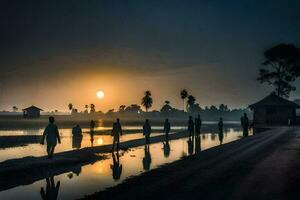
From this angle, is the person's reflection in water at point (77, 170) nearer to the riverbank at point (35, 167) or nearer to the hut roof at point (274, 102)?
the riverbank at point (35, 167)

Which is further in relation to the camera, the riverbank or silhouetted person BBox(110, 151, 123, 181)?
silhouetted person BBox(110, 151, 123, 181)

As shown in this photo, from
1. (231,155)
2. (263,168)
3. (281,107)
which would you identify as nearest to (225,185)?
(263,168)

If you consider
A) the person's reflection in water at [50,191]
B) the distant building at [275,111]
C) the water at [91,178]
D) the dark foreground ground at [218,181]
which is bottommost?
the person's reflection in water at [50,191]

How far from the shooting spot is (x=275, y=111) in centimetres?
6706

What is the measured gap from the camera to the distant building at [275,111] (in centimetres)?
6612

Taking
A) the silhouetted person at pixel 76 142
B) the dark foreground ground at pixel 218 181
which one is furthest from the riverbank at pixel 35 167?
the silhouetted person at pixel 76 142

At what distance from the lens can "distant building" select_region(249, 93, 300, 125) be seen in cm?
6612

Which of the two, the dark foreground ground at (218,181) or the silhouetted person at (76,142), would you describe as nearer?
the dark foreground ground at (218,181)

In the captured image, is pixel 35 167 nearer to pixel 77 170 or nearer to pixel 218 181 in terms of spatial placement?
pixel 77 170

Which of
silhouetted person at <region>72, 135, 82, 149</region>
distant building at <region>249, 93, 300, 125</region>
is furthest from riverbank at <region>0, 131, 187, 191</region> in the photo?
distant building at <region>249, 93, 300, 125</region>

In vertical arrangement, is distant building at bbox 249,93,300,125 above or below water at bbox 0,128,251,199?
above

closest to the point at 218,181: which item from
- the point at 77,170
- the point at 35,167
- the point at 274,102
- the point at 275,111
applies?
the point at 77,170

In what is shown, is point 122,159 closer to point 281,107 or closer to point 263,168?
point 263,168

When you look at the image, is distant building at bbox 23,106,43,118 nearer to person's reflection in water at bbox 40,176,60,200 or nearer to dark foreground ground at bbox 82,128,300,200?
dark foreground ground at bbox 82,128,300,200
